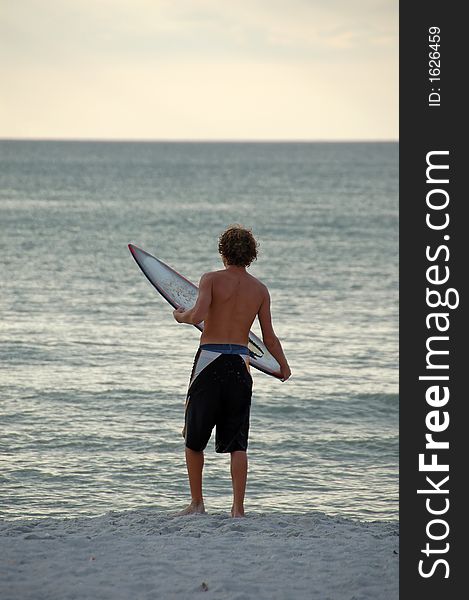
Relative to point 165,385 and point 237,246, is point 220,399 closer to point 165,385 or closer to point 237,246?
point 237,246

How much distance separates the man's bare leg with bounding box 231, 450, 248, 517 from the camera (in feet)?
23.0

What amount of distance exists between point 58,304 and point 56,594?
1797 centimetres

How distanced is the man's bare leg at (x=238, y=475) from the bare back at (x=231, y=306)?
737mm

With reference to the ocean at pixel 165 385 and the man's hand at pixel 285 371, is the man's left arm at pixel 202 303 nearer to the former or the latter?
the man's hand at pixel 285 371

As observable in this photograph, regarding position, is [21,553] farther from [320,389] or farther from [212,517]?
[320,389]


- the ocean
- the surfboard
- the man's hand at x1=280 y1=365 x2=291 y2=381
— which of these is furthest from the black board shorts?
the ocean

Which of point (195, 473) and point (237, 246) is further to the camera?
point (195, 473)

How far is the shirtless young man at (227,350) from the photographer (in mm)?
6910

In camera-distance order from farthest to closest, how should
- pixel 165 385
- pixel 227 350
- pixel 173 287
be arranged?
pixel 165 385 → pixel 173 287 → pixel 227 350

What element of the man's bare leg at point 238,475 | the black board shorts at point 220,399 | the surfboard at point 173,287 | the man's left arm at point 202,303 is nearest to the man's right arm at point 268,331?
the black board shorts at point 220,399

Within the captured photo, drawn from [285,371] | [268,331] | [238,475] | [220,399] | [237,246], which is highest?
[237,246]

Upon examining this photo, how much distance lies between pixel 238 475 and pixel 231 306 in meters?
1.10

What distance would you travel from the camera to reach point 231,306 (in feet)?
22.8

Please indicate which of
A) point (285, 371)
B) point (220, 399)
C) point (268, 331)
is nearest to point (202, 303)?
point (268, 331)
